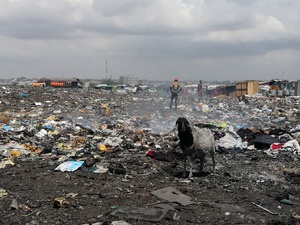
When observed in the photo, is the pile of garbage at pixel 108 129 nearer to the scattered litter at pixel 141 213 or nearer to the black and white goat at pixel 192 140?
the black and white goat at pixel 192 140

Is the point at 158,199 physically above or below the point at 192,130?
below

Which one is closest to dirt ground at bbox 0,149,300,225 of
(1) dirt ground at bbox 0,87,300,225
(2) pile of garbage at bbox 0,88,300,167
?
(1) dirt ground at bbox 0,87,300,225

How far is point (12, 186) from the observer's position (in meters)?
5.05

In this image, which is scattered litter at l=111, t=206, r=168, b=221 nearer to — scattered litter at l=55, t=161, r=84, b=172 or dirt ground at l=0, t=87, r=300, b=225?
dirt ground at l=0, t=87, r=300, b=225

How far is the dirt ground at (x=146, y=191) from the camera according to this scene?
13.4 ft

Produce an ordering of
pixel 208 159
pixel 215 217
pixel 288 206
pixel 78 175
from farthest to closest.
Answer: pixel 208 159 < pixel 78 175 < pixel 288 206 < pixel 215 217

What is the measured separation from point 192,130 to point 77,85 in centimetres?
2731

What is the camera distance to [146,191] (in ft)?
16.3

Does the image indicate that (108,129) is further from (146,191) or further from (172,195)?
(172,195)

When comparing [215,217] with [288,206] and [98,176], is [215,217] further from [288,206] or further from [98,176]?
[98,176]

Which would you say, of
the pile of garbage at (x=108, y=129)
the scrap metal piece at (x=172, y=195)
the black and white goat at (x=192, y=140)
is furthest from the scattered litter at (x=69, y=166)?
the black and white goat at (x=192, y=140)

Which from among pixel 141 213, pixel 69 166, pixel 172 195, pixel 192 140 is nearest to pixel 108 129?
pixel 69 166

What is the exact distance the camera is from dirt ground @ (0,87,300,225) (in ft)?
13.4

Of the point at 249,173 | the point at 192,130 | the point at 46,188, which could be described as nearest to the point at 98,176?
the point at 46,188
